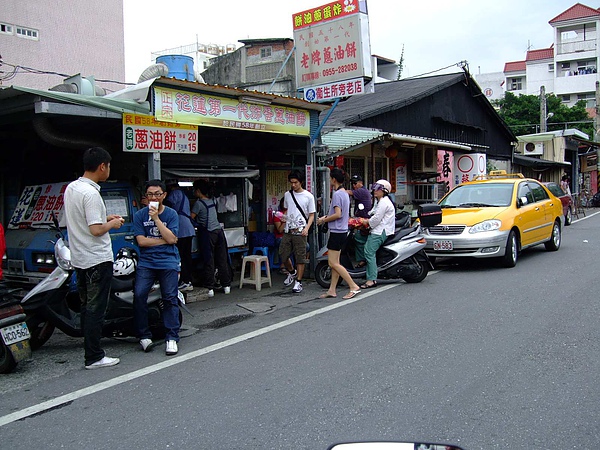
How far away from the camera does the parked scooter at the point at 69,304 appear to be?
560 cm

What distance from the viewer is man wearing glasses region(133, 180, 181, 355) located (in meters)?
5.74

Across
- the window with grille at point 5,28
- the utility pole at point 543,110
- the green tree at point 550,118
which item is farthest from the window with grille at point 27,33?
the green tree at point 550,118

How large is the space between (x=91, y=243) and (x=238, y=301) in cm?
359

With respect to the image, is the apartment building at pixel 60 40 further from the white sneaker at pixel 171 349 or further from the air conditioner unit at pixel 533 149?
the air conditioner unit at pixel 533 149

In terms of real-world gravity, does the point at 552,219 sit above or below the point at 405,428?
above

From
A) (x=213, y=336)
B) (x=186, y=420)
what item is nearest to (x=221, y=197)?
(x=213, y=336)

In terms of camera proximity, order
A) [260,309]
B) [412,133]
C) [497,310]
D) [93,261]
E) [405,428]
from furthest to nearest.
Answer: [412,133], [260,309], [497,310], [93,261], [405,428]

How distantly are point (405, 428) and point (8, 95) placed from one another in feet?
18.4

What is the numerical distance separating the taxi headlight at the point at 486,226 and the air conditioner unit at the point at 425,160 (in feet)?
25.0

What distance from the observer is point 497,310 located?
7.01m

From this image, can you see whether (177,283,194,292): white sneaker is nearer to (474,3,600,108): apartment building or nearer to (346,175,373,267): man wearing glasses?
(346,175,373,267): man wearing glasses

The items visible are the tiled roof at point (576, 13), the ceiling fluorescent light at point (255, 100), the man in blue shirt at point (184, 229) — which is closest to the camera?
the man in blue shirt at point (184, 229)

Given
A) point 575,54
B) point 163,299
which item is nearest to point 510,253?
point 163,299

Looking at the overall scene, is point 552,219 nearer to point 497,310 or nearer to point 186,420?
point 497,310
